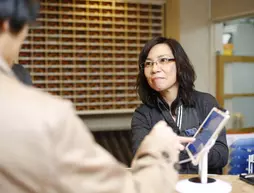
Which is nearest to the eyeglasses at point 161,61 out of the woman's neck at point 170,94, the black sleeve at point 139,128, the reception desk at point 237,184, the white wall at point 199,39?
the woman's neck at point 170,94

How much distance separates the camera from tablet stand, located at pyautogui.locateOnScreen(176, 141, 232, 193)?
5.02 feet

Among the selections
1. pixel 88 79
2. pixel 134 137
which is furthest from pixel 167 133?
pixel 88 79

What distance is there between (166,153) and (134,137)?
1106 mm

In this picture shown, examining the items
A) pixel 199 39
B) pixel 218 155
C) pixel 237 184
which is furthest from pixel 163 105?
pixel 199 39

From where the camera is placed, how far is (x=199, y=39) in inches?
194

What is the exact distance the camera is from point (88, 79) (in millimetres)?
4633

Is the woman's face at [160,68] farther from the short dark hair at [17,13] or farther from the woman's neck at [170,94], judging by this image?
the short dark hair at [17,13]

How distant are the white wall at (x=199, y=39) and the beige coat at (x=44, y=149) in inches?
166

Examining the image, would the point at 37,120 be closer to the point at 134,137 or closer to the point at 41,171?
the point at 41,171

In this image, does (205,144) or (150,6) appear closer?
(205,144)

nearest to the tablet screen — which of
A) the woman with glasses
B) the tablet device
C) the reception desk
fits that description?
the tablet device

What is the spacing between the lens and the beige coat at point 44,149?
69cm

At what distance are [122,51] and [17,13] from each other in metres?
4.02

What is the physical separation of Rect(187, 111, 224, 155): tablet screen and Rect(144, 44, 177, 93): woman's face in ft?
1.91
